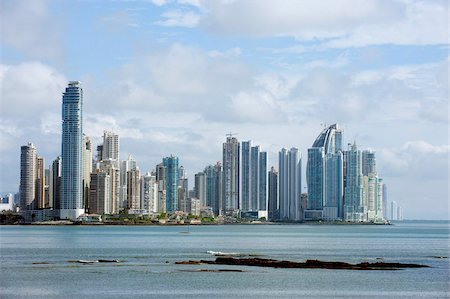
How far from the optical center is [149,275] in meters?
56.4

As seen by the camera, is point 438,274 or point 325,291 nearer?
point 325,291

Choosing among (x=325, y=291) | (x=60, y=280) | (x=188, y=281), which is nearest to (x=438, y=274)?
(x=325, y=291)

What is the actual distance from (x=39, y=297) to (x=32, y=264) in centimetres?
2128

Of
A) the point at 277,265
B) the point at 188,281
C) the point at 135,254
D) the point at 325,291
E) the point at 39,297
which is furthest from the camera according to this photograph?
the point at 135,254

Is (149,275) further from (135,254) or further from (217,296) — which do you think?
(135,254)

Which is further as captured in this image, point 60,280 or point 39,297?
point 60,280

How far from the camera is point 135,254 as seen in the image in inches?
3204

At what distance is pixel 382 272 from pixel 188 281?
47.2ft

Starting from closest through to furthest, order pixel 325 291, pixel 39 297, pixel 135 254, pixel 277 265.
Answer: pixel 39 297 → pixel 325 291 → pixel 277 265 → pixel 135 254

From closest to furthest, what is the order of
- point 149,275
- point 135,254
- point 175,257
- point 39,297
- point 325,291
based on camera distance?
point 39,297 → point 325,291 → point 149,275 → point 175,257 → point 135,254

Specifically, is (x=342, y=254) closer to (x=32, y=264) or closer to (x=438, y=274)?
(x=438, y=274)

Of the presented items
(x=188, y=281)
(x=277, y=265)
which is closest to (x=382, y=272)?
(x=277, y=265)

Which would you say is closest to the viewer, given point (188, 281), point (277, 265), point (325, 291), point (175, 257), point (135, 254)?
point (325, 291)

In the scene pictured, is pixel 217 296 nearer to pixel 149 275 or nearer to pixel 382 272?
pixel 149 275
